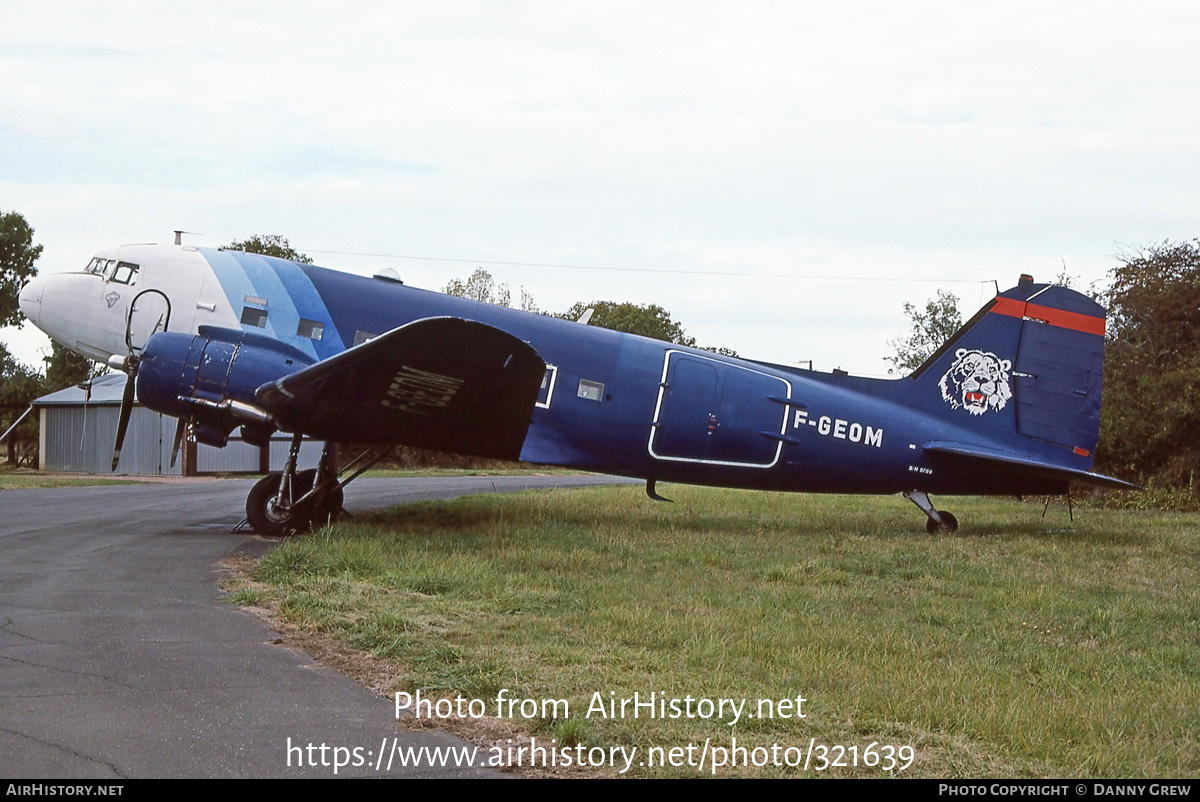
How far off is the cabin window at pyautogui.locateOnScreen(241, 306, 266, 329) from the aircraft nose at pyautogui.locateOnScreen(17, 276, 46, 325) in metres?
3.64

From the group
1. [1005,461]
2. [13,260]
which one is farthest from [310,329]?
[13,260]

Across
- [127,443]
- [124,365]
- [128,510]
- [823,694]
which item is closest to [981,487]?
[823,694]

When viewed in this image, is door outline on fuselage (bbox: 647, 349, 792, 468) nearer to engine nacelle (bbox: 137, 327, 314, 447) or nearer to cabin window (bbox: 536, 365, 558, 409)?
cabin window (bbox: 536, 365, 558, 409)

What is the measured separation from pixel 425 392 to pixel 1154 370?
19428 millimetres

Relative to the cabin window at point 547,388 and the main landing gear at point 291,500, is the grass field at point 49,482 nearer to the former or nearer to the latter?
the main landing gear at point 291,500

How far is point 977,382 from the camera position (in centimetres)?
1566

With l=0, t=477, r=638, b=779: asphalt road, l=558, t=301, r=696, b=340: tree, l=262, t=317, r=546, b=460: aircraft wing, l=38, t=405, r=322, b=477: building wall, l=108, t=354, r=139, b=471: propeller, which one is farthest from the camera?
l=558, t=301, r=696, b=340: tree

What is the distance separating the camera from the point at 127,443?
3900 centimetres

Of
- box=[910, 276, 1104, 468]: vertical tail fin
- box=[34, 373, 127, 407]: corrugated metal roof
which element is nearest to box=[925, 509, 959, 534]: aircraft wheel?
box=[910, 276, 1104, 468]: vertical tail fin

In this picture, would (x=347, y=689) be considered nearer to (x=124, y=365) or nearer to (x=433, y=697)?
(x=433, y=697)

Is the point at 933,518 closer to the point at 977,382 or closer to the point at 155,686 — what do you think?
the point at 977,382

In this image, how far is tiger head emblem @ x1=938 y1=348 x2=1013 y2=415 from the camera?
15547 millimetres

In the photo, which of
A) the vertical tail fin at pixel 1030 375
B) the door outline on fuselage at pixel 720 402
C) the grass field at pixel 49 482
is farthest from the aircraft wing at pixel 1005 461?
the grass field at pixel 49 482

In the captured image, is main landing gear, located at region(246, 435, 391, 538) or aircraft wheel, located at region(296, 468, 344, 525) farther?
aircraft wheel, located at region(296, 468, 344, 525)
